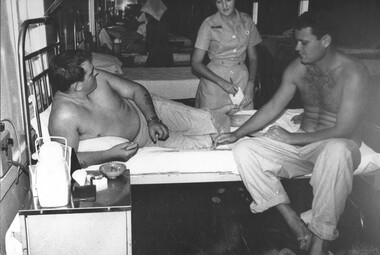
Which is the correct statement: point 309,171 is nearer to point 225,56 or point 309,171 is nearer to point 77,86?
point 77,86

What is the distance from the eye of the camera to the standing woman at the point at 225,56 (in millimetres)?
4355

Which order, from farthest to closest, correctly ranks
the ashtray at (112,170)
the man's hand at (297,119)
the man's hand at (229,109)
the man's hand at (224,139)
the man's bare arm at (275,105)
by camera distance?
1. the man's hand at (229,109)
2. the man's hand at (297,119)
3. the man's bare arm at (275,105)
4. the man's hand at (224,139)
5. the ashtray at (112,170)

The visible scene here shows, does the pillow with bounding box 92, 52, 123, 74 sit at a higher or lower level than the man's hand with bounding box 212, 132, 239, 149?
higher

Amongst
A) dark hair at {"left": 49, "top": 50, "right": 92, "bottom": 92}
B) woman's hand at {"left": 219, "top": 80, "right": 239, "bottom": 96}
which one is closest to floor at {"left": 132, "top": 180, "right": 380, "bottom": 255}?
woman's hand at {"left": 219, "top": 80, "right": 239, "bottom": 96}

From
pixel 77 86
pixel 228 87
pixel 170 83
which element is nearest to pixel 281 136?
pixel 228 87

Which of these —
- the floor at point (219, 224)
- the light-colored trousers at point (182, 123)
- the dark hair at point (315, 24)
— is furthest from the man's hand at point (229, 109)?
the dark hair at point (315, 24)

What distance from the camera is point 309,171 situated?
314 cm

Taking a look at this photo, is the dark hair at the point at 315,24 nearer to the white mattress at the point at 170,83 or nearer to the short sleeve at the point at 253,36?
the short sleeve at the point at 253,36

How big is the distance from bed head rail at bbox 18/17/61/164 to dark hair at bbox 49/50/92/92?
0.59ft

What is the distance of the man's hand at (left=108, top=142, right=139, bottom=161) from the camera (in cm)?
286

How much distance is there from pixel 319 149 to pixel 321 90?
525 millimetres

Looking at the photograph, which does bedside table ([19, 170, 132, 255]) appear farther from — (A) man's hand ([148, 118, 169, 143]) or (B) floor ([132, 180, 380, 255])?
(A) man's hand ([148, 118, 169, 143])

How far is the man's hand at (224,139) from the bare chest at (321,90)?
0.65 meters

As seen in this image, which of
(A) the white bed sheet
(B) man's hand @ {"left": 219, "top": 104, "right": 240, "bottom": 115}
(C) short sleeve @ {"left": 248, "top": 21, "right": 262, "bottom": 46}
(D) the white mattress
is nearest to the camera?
(A) the white bed sheet
